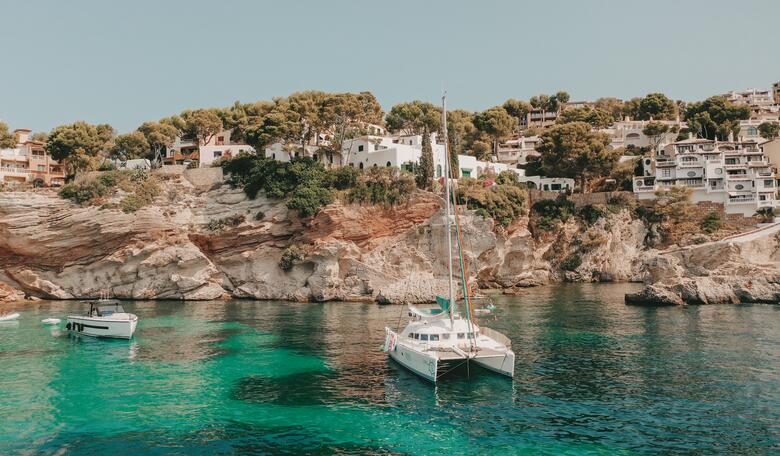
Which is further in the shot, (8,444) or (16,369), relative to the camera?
(16,369)

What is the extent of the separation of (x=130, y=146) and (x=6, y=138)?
19.5 meters

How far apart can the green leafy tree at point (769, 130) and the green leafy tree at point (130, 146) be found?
10962 centimetres

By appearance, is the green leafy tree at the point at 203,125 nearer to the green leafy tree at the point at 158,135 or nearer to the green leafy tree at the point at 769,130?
the green leafy tree at the point at 158,135

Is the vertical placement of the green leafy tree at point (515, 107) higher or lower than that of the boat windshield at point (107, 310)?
higher

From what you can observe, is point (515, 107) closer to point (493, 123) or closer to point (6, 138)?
point (493, 123)

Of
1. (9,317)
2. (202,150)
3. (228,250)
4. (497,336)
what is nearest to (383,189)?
(228,250)

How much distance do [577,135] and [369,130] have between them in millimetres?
33494

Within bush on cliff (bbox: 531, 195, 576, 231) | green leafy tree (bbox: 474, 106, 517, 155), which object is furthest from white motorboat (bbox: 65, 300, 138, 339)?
green leafy tree (bbox: 474, 106, 517, 155)

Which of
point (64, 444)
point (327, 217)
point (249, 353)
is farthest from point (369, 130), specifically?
point (64, 444)

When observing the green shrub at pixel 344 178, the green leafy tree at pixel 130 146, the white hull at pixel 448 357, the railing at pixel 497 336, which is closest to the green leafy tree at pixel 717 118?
the green shrub at pixel 344 178

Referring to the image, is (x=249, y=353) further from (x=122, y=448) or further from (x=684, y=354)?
(x=684, y=354)

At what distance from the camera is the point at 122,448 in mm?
21500

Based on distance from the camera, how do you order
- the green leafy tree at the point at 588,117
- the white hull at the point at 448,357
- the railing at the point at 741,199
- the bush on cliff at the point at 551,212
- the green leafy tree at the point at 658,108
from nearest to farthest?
the white hull at the point at 448,357, the railing at the point at 741,199, the bush on cliff at the point at 551,212, the green leafy tree at the point at 588,117, the green leafy tree at the point at 658,108

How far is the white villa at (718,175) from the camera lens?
82.5 m
